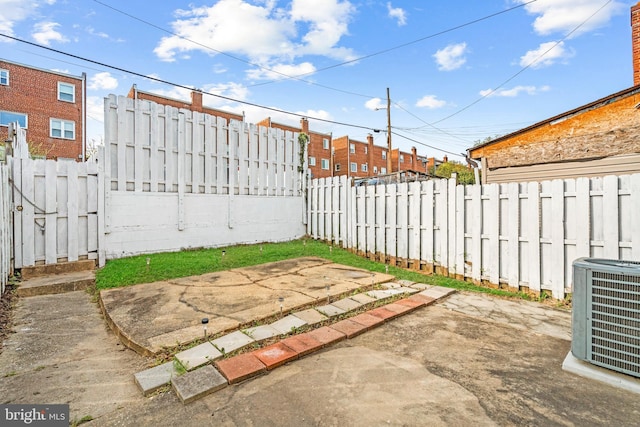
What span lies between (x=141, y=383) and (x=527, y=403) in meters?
2.86

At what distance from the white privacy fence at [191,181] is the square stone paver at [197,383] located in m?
5.56

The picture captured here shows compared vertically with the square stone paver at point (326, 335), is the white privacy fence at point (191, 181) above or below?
above

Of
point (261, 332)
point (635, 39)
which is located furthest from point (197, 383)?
point (635, 39)

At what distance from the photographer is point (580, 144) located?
18.7 ft

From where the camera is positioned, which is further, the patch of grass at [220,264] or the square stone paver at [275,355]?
the patch of grass at [220,264]

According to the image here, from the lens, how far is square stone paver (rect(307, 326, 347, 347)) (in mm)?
2813

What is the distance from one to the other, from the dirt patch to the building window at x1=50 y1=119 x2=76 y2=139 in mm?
17560

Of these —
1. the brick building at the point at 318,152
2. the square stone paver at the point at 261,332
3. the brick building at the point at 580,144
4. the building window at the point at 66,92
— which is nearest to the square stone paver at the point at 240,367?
the square stone paver at the point at 261,332

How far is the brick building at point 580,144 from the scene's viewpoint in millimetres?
5121

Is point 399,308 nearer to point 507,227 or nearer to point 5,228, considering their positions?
point 507,227

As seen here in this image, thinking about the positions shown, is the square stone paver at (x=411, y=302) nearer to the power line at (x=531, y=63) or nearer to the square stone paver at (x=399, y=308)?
the square stone paver at (x=399, y=308)

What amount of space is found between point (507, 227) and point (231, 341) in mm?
4710

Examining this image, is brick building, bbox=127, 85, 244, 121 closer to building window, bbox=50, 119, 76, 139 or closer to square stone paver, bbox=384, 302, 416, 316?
building window, bbox=50, 119, 76, 139

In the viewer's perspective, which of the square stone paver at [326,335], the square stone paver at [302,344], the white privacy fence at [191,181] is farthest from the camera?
the white privacy fence at [191,181]
